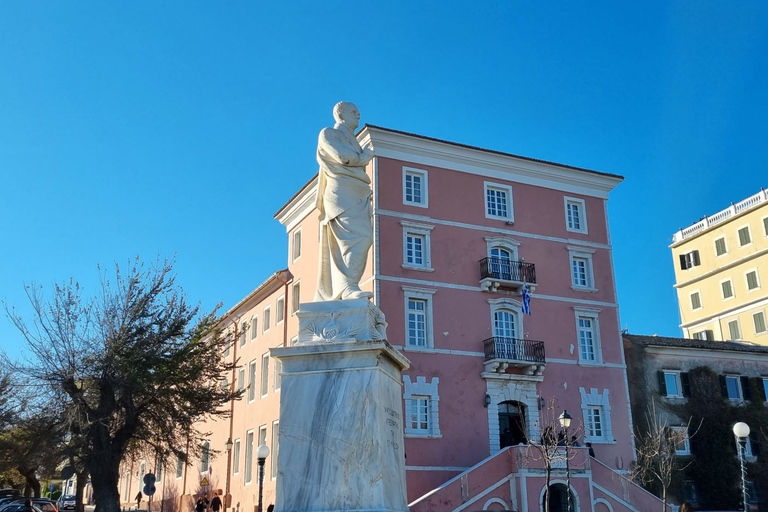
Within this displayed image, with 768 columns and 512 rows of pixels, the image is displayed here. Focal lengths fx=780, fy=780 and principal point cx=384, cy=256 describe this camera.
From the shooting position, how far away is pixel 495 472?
2806cm

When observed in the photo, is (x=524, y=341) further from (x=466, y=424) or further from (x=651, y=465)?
(x=651, y=465)

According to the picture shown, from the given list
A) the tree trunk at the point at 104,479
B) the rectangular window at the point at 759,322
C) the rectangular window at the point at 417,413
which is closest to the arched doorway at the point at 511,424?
the rectangular window at the point at 417,413

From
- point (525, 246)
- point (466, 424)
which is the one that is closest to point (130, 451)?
point (466, 424)

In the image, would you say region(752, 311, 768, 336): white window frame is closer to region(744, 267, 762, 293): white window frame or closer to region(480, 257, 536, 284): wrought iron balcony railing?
region(744, 267, 762, 293): white window frame

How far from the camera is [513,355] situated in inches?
1294

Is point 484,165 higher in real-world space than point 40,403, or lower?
higher

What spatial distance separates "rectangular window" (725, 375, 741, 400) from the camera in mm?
38094

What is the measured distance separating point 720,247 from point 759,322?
19.6ft

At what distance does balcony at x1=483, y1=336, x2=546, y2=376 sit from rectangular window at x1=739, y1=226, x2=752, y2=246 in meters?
22.3

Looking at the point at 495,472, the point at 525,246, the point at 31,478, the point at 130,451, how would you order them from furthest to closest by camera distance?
the point at 31,478, the point at 525,246, the point at 130,451, the point at 495,472

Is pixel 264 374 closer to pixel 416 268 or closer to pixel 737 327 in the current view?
pixel 416 268

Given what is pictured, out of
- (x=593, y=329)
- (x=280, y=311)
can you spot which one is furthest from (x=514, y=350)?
(x=280, y=311)

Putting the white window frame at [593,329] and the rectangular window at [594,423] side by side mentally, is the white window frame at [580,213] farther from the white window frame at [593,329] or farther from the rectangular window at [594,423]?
the rectangular window at [594,423]

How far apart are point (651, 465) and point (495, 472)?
947 centimetres
